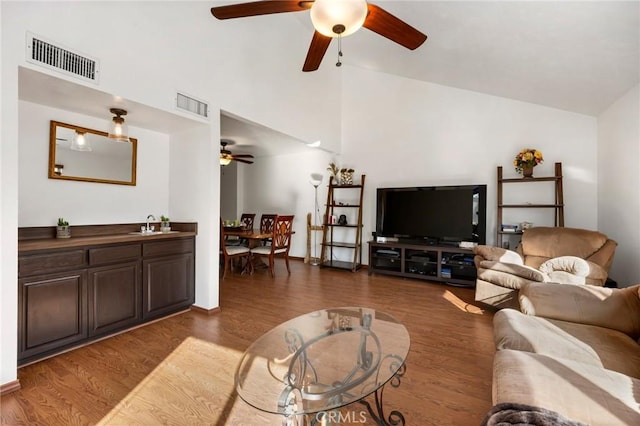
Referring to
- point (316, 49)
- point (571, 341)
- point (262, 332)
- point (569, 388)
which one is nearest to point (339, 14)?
point (316, 49)

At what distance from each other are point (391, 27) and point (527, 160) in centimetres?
294

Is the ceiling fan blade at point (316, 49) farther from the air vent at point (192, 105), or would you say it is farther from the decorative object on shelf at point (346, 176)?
the decorative object on shelf at point (346, 176)

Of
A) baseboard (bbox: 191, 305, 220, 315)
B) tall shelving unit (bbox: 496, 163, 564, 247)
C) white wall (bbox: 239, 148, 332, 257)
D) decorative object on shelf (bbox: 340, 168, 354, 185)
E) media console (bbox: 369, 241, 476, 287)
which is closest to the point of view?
baseboard (bbox: 191, 305, 220, 315)

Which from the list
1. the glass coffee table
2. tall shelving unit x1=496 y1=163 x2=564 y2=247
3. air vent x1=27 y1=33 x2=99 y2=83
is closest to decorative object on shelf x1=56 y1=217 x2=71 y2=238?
air vent x1=27 y1=33 x2=99 y2=83

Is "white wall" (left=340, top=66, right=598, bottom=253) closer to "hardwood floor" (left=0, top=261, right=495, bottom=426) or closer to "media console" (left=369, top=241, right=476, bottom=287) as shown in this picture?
"media console" (left=369, top=241, right=476, bottom=287)

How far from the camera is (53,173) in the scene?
2520 millimetres

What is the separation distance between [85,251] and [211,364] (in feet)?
4.51

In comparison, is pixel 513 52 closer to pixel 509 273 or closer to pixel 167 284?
pixel 509 273

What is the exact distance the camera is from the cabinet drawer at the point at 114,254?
235 cm

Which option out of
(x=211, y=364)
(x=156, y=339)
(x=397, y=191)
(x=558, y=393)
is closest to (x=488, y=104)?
(x=397, y=191)

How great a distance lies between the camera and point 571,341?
1531 millimetres

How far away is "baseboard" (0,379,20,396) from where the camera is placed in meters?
1.71

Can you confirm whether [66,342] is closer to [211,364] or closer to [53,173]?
[211,364]

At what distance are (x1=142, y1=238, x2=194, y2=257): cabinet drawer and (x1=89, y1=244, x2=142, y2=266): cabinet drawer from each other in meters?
0.08
